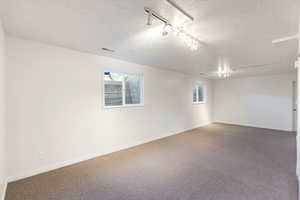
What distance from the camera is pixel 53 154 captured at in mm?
2828

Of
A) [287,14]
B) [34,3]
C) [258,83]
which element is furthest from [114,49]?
[258,83]

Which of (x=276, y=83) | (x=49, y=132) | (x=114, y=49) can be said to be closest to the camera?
(x=49, y=132)

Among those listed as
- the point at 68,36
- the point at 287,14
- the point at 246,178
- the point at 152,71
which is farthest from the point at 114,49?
the point at 246,178

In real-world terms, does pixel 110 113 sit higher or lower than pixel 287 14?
lower

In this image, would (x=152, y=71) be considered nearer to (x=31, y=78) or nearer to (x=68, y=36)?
(x=68, y=36)

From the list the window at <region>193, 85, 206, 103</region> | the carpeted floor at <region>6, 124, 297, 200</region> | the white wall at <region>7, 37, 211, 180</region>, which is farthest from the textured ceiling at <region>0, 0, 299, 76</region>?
the window at <region>193, 85, 206, 103</region>

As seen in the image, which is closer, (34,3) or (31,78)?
(34,3)

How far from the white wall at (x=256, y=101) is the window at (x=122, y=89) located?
5450 millimetres

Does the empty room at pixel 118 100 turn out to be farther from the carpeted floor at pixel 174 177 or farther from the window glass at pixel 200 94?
the window glass at pixel 200 94

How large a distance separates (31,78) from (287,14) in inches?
154

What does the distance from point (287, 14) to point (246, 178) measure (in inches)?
97.8

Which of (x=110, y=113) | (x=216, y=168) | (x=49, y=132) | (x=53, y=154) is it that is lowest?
(x=216, y=168)

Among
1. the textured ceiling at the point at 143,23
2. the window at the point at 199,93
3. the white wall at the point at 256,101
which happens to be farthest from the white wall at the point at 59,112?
the white wall at the point at 256,101

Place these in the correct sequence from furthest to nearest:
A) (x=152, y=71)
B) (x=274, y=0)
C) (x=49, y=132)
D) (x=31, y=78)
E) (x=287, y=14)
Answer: (x=152, y=71)
(x=49, y=132)
(x=31, y=78)
(x=287, y=14)
(x=274, y=0)
